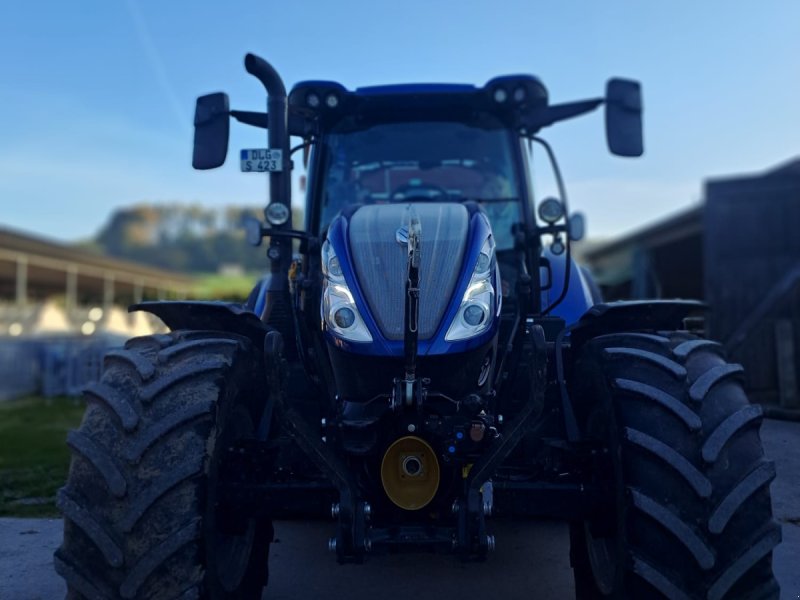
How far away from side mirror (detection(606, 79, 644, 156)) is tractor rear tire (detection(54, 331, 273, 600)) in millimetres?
2329

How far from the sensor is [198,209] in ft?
224

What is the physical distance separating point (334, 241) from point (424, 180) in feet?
4.14

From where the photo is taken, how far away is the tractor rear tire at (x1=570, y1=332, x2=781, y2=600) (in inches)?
95.0

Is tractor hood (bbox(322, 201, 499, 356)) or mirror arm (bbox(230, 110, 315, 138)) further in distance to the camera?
mirror arm (bbox(230, 110, 315, 138))

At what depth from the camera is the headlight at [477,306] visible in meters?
2.72

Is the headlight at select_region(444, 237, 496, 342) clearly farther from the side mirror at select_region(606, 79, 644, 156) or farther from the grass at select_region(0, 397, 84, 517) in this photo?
the grass at select_region(0, 397, 84, 517)

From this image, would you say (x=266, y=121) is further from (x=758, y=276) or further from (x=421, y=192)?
(x=758, y=276)

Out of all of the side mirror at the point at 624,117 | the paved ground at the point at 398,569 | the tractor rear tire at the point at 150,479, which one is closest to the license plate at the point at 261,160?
the tractor rear tire at the point at 150,479

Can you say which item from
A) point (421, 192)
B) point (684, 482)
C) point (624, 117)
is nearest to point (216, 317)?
point (421, 192)

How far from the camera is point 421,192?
13.4ft

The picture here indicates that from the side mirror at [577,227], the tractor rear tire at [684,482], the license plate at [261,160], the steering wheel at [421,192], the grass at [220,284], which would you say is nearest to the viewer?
the tractor rear tire at [684,482]

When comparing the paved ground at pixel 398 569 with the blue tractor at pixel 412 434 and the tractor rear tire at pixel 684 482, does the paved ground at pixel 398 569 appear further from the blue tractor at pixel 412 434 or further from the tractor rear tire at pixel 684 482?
the tractor rear tire at pixel 684 482

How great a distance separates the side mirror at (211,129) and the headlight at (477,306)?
1.60 meters

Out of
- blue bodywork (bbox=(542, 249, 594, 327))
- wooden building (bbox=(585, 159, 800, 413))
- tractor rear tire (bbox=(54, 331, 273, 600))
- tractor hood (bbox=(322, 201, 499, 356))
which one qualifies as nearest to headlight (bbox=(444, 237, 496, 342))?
tractor hood (bbox=(322, 201, 499, 356))
